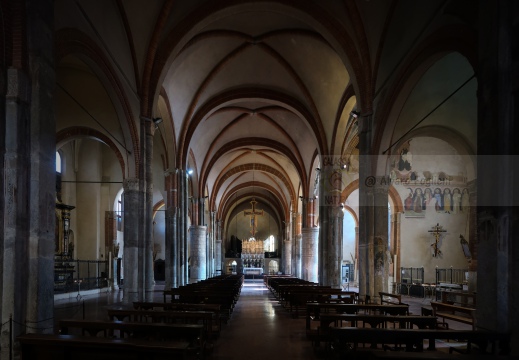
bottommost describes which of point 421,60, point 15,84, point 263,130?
point 15,84

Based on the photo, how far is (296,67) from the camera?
1759 cm

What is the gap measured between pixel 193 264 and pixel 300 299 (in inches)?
611

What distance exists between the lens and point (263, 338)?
29.6ft

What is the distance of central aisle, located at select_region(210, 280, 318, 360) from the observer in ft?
24.2

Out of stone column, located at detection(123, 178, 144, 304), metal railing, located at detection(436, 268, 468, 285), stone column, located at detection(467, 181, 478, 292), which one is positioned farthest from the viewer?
metal railing, located at detection(436, 268, 468, 285)

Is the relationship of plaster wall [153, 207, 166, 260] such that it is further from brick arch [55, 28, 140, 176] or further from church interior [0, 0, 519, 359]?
brick arch [55, 28, 140, 176]

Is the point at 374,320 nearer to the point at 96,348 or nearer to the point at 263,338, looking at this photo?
the point at 263,338

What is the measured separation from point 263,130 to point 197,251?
9128mm

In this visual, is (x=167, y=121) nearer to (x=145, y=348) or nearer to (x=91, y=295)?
(x=91, y=295)

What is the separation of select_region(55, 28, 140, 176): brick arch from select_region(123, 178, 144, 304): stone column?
690 millimetres

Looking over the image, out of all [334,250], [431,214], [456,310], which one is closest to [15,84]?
[456,310]

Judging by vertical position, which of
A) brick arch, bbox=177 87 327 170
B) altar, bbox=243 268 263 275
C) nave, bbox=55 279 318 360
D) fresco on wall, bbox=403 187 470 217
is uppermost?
brick arch, bbox=177 87 327 170

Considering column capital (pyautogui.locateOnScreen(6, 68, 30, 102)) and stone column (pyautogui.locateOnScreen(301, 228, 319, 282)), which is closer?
column capital (pyautogui.locateOnScreen(6, 68, 30, 102))

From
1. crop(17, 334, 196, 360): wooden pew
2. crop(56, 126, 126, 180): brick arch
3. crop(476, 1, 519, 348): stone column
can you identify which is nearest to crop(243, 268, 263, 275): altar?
crop(56, 126, 126, 180): brick arch
